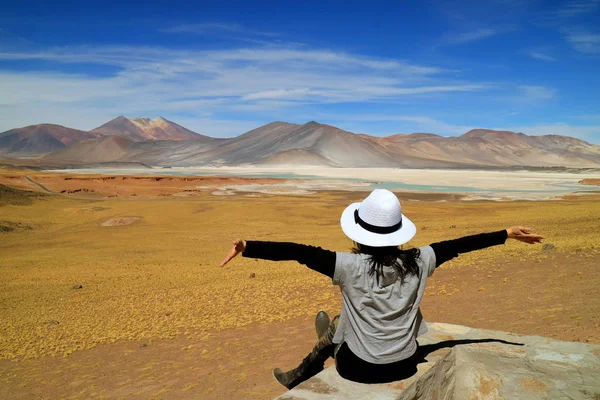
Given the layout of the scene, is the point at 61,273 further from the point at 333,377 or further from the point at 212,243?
the point at 333,377

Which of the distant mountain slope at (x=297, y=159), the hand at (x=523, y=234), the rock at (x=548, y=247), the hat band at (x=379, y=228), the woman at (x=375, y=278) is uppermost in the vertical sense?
the distant mountain slope at (x=297, y=159)

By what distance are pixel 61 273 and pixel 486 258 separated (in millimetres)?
10059

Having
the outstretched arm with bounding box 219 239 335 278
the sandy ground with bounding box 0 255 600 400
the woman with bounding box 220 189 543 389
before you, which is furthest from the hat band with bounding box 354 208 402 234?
the sandy ground with bounding box 0 255 600 400

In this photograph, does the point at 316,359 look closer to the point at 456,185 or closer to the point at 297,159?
the point at 456,185

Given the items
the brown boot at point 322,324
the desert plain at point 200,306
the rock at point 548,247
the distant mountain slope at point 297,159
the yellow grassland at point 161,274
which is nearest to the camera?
the brown boot at point 322,324

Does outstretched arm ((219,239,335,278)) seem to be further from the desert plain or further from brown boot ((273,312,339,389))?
the desert plain

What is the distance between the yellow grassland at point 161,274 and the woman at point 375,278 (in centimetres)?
436

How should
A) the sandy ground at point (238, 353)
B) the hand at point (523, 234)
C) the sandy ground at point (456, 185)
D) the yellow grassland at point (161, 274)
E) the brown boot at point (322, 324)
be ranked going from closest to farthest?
1. the hand at point (523, 234)
2. the brown boot at point (322, 324)
3. the sandy ground at point (238, 353)
4. the yellow grassland at point (161, 274)
5. the sandy ground at point (456, 185)

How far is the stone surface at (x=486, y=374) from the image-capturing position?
325 cm

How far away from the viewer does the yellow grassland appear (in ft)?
25.0

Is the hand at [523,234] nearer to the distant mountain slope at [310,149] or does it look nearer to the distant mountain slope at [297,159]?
the distant mountain slope at [297,159]

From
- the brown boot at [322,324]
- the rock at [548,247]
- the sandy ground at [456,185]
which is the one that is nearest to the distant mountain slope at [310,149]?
the sandy ground at [456,185]

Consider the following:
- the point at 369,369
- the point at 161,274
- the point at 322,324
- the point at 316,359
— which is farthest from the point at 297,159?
the point at 369,369

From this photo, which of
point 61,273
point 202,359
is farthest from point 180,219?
point 202,359
